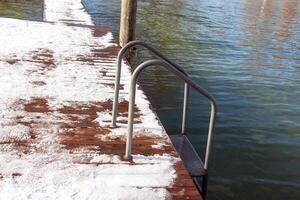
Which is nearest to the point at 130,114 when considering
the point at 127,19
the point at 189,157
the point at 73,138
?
the point at 73,138

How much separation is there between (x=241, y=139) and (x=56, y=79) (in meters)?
3.64

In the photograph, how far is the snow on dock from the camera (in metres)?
4.07

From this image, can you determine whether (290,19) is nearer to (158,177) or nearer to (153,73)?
(153,73)

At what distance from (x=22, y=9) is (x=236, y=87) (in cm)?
1156

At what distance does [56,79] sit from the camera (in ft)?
23.5

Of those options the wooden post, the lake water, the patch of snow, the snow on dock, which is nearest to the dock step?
the snow on dock

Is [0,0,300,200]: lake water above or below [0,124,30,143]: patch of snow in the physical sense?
below

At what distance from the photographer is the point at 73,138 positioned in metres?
5.02

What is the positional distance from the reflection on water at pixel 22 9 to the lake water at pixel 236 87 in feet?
0.90

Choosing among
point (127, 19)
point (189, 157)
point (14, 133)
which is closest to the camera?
point (14, 133)

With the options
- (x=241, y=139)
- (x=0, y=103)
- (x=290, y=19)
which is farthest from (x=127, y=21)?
(x=290, y=19)

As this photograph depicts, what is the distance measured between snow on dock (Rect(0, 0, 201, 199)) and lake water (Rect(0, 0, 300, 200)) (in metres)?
1.85

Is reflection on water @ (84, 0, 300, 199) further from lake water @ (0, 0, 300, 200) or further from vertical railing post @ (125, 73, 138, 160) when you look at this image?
vertical railing post @ (125, 73, 138, 160)

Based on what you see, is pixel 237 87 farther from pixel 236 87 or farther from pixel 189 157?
pixel 189 157
